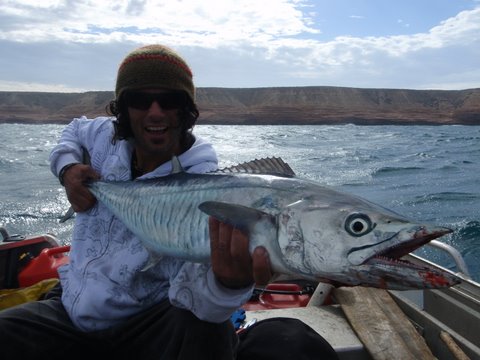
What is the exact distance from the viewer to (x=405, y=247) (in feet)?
5.79

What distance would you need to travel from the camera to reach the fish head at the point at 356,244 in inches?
66.4

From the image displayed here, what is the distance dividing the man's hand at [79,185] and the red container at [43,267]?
56.9 inches

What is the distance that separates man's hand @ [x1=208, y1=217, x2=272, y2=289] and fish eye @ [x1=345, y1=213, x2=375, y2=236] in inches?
15.4

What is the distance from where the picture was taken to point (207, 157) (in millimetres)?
3176

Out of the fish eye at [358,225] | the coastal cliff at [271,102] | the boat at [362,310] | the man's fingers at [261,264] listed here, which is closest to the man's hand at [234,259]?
the man's fingers at [261,264]

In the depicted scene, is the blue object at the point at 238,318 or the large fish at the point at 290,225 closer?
the large fish at the point at 290,225

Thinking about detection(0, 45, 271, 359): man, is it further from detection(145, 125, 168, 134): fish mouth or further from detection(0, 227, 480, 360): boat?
detection(0, 227, 480, 360): boat

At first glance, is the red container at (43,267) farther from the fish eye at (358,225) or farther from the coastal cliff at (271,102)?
the coastal cliff at (271,102)

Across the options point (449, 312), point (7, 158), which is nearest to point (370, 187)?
point (449, 312)

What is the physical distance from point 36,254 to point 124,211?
247 cm

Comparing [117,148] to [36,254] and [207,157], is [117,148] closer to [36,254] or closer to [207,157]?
[207,157]

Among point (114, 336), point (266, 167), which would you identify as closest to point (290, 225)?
point (266, 167)

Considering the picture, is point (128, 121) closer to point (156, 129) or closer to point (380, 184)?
point (156, 129)

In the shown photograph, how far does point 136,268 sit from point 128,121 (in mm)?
1019
